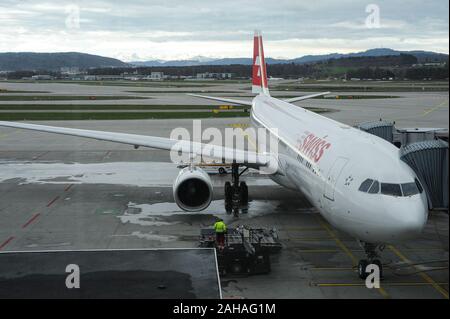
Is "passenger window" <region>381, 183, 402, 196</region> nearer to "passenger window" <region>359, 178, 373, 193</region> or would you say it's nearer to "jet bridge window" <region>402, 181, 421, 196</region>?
"jet bridge window" <region>402, 181, 421, 196</region>

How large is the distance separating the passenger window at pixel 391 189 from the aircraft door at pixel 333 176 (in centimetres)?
155

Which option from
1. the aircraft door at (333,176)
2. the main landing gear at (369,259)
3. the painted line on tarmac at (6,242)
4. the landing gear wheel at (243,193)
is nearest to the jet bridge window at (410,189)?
Answer: the main landing gear at (369,259)

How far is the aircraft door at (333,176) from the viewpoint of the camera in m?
13.9

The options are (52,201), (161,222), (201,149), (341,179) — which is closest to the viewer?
(341,179)

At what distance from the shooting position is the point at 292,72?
189 metres

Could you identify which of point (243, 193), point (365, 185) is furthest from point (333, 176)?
point (243, 193)

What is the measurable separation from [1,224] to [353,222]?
1308 cm

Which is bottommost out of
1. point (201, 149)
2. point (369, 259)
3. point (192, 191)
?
point (369, 259)

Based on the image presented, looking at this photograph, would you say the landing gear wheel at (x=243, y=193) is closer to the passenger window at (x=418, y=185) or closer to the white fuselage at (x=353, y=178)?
the white fuselage at (x=353, y=178)

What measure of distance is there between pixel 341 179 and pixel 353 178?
0.45 meters

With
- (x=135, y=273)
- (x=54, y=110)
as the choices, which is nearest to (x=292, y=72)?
(x=54, y=110)

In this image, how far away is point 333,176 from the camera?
14.1m

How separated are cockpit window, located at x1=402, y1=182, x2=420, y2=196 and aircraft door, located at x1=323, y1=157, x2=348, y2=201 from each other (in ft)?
6.11

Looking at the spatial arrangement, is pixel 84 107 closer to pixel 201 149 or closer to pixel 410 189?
pixel 201 149
